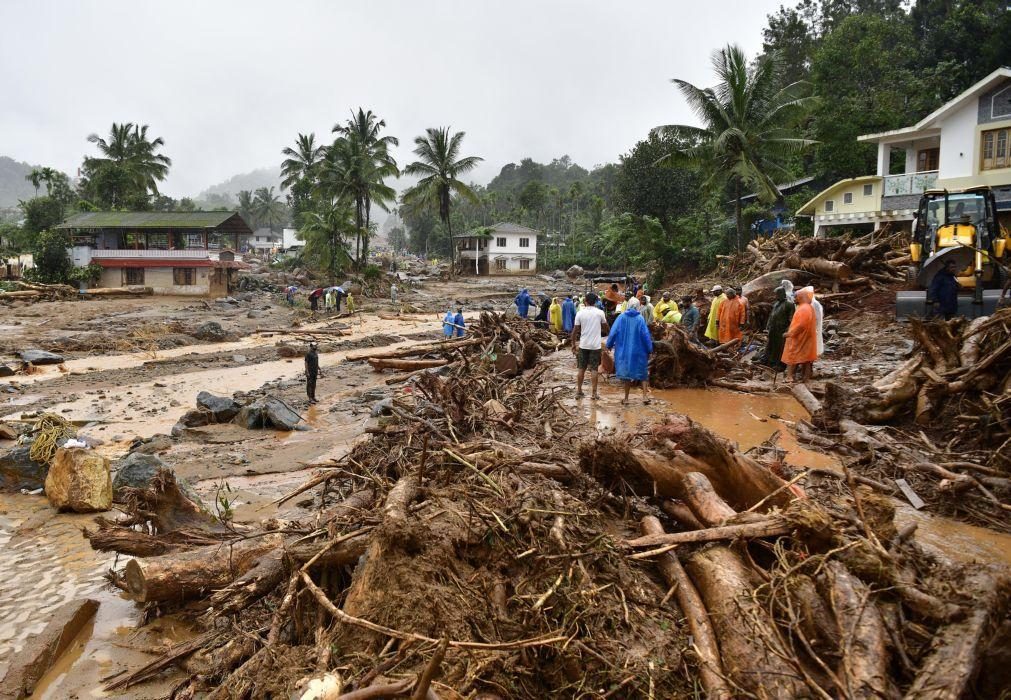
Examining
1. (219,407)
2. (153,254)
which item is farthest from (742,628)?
(153,254)

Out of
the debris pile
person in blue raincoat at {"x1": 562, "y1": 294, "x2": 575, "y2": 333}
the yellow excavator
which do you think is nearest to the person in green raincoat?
the yellow excavator

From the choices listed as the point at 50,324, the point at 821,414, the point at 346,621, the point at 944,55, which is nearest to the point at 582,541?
the point at 346,621

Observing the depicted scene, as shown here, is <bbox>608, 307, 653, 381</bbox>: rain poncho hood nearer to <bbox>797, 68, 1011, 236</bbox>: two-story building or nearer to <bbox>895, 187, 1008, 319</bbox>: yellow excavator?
<bbox>895, 187, 1008, 319</bbox>: yellow excavator

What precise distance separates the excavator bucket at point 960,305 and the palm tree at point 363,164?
109 feet

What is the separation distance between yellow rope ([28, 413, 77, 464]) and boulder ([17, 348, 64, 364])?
1073 cm

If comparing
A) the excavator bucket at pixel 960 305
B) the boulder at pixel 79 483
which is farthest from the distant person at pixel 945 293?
the boulder at pixel 79 483

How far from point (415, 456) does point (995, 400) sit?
539 cm

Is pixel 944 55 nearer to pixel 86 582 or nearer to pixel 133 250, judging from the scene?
pixel 86 582

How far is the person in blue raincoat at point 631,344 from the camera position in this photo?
9297mm

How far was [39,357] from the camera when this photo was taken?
1781 centimetres

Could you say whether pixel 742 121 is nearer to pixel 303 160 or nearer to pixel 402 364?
pixel 402 364

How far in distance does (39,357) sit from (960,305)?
2242 centimetres

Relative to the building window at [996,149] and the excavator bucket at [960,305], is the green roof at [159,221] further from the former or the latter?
the building window at [996,149]

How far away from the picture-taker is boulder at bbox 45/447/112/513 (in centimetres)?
707
